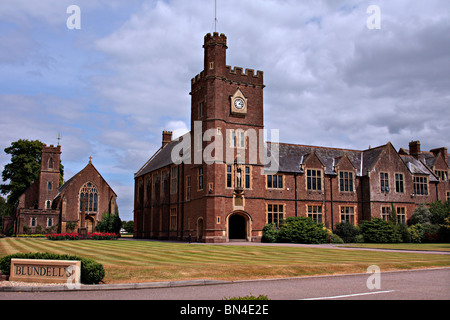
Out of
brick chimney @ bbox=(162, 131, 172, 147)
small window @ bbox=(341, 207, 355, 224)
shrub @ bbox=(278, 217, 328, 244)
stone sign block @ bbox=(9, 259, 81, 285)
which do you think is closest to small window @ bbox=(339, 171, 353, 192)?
small window @ bbox=(341, 207, 355, 224)

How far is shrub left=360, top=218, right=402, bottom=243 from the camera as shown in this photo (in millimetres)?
40750

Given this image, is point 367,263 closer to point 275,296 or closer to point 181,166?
point 275,296

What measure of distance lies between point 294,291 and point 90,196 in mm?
66319

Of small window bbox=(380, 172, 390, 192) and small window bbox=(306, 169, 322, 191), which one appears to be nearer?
small window bbox=(306, 169, 322, 191)

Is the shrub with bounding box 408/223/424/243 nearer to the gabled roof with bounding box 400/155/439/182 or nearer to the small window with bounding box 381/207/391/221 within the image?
the small window with bounding box 381/207/391/221

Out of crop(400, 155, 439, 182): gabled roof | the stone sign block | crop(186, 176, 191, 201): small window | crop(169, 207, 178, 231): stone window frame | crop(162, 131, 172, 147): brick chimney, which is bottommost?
the stone sign block

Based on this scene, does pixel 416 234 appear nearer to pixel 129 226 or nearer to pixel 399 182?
pixel 399 182

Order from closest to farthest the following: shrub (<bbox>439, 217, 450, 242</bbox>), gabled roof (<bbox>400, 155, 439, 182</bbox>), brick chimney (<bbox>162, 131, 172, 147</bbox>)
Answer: shrub (<bbox>439, 217, 450, 242</bbox>), gabled roof (<bbox>400, 155, 439, 182</bbox>), brick chimney (<bbox>162, 131, 172, 147</bbox>)

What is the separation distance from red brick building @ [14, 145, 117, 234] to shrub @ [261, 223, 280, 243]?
129ft

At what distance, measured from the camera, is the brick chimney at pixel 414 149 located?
5634 centimetres

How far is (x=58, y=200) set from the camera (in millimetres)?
73875

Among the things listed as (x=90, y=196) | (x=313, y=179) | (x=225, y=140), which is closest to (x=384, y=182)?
(x=313, y=179)

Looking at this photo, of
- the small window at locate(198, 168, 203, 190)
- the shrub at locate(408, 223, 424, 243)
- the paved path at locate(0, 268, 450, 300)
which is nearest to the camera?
the paved path at locate(0, 268, 450, 300)

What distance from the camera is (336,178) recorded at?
156 ft
